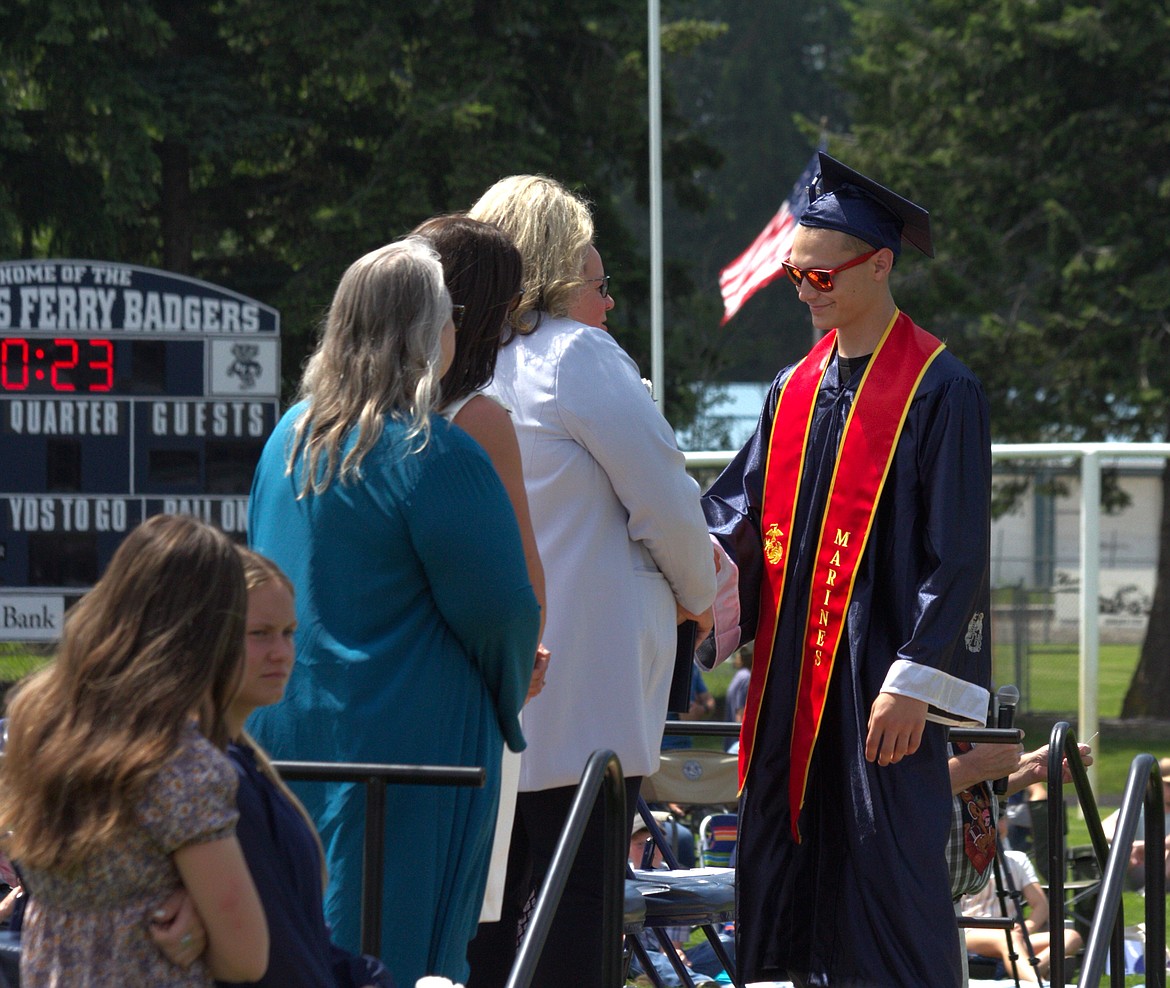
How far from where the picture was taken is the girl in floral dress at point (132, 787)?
2.22 m

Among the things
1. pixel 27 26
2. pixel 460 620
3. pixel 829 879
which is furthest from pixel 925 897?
pixel 27 26

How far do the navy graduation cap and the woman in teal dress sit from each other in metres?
1.07

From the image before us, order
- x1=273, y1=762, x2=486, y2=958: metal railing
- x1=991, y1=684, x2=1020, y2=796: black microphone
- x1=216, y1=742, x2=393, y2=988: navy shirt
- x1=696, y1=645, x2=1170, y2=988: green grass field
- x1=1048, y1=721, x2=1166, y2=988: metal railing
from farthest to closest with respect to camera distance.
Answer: x1=696, y1=645, x2=1170, y2=988: green grass field < x1=991, y1=684, x2=1020, y2=796: black microphone < x1=1048, y1=721, x2=1166, y2=988: metal railing < x1=273, y1=762, x2=486, y2=958: metal railing < x1=216, y1=742, x2=393, y2=988: navy shirt

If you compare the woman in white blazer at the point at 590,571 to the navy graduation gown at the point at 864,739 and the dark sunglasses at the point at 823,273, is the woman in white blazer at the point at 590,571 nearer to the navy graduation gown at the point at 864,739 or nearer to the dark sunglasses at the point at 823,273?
the navy graduation gown at the point at 864,739

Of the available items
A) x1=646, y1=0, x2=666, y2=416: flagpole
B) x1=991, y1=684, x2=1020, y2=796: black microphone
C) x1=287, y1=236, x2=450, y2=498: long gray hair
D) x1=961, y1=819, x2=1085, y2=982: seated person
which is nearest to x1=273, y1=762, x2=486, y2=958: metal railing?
x1=287, y1=236, x2=450, y2=498: long gray hair

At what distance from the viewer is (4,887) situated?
482 cm

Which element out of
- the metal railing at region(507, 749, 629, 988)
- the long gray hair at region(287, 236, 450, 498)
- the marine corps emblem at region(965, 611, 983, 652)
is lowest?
the metal railing at region(507, 749, 629, 988)

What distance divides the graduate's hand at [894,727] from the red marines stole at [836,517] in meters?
0.20

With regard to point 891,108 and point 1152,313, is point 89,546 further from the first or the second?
point 891,108

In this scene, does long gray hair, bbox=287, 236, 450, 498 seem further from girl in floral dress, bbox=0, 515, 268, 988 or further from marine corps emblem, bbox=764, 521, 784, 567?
marine corps emblem, bbox=764, 521, 784, 567

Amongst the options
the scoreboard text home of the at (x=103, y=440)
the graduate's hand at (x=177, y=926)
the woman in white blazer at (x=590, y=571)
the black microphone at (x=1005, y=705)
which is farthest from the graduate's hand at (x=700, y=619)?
the scoreboard text home of the at (x=103, y=440)

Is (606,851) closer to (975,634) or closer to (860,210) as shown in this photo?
(975,634)

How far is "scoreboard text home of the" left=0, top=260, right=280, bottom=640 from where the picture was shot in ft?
36.6

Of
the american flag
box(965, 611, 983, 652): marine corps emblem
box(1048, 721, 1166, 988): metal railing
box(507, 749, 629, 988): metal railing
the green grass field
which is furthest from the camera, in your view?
the american flag
